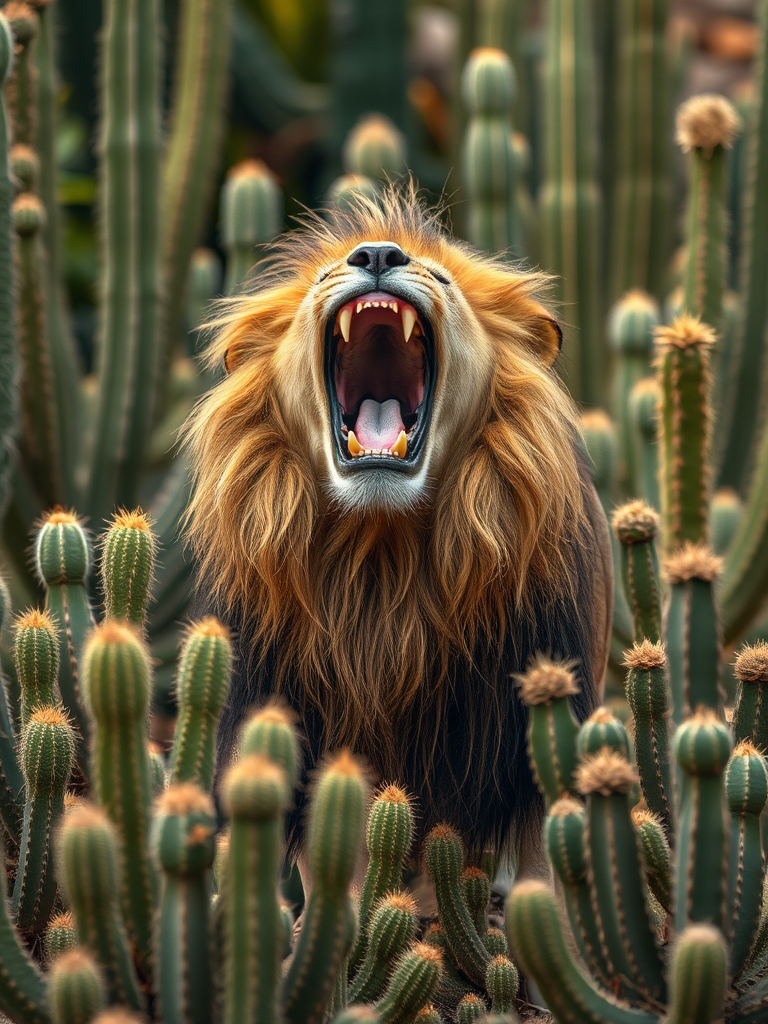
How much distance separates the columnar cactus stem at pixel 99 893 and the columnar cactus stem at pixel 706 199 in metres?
2.46

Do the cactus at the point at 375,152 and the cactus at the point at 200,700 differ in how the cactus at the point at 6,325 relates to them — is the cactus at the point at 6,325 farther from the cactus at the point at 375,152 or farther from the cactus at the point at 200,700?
the cactus at the point at 375,152

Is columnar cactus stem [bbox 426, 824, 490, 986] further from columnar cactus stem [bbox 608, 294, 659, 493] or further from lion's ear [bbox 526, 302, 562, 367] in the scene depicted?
columnar cactus stem [bbox 608, 294, 659, 493]

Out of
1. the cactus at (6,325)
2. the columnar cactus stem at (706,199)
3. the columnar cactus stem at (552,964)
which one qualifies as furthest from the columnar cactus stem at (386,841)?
the columnar cactus stem at (706,199)

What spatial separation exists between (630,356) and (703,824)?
10.5ft

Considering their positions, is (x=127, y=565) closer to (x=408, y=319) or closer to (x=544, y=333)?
(x=408, y=319)

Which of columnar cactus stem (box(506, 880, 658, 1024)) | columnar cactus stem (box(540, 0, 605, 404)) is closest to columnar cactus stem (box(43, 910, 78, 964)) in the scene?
columnar cactus stem (box(506, 880, 658, 1024))

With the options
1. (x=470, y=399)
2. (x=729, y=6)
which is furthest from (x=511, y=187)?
(x=729, y=6)

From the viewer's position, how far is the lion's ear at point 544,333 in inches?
127

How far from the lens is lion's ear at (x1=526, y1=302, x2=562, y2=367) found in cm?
322

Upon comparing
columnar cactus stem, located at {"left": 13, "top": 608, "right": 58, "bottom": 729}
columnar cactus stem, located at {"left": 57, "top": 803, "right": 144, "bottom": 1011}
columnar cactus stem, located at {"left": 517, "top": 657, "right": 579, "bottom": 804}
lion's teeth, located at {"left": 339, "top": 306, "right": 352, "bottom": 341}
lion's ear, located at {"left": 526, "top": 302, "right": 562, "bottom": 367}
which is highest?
lion's ear, located at {"left": 526, "top": 302, "right": 562, "bottom": 367}

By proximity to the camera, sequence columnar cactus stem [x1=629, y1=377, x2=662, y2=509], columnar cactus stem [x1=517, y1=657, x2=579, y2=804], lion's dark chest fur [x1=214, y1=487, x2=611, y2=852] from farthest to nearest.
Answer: columnar cactus stem [x1=629, y1=377, x2=662, y2=509], lion's dark chest fur [x1=214, y1=487, x2=611, y2=852], columnar cactus stem [x1=517, y1=657, x2=579, y2=804]

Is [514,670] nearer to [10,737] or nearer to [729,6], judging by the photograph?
[10,737]

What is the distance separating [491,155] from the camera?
15.8ft

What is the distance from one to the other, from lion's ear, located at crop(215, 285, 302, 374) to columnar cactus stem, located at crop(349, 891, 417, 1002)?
52.3 inches
